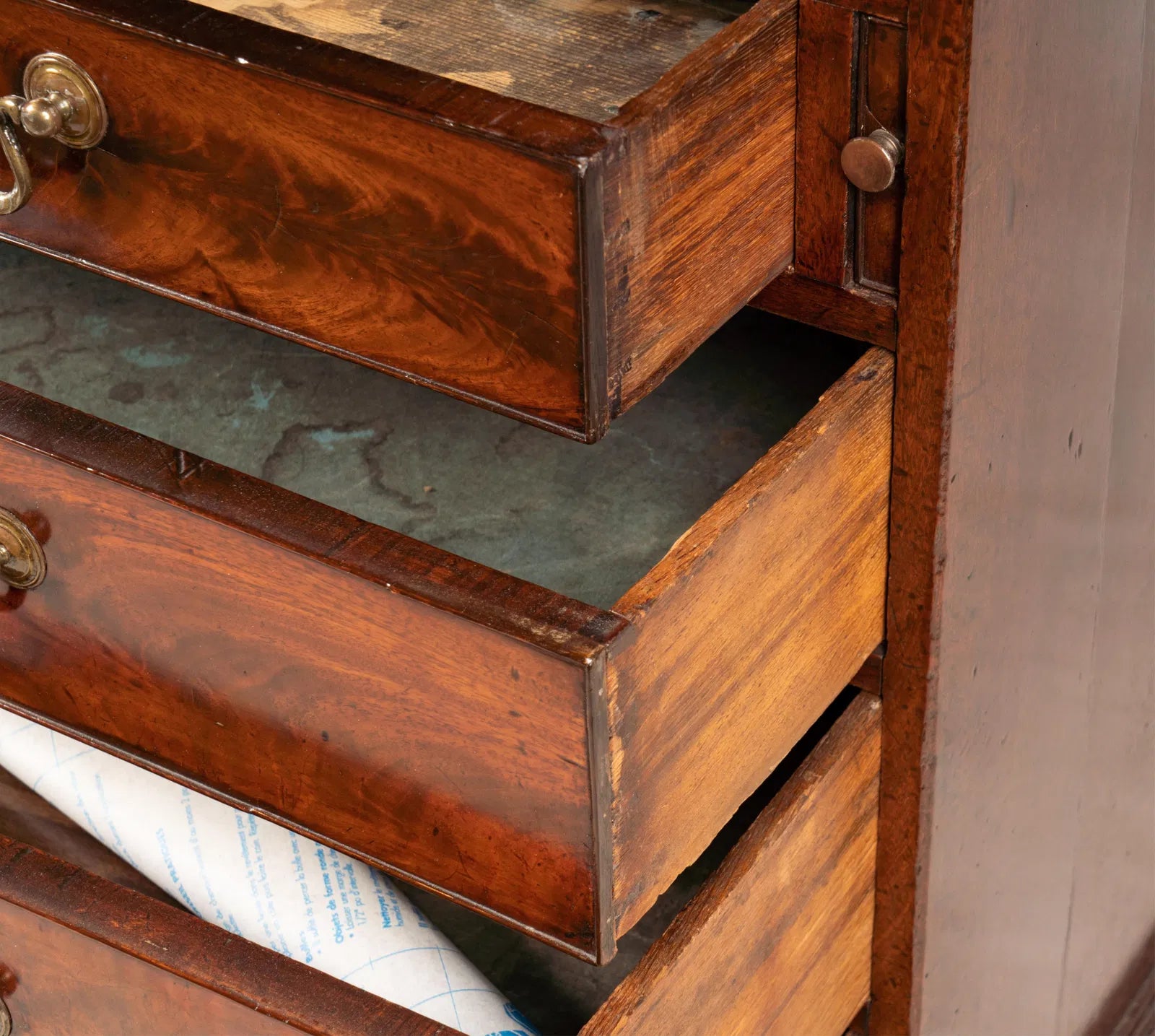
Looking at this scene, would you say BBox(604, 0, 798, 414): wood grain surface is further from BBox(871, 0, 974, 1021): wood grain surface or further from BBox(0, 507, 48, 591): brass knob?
BBox(0, 507, 48, 591): brass knob

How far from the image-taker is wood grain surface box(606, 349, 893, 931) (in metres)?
0.56

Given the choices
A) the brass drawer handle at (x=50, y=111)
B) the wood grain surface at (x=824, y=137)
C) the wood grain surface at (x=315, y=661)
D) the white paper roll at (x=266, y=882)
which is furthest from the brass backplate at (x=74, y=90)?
the white paper roll at (x=266, y=882)

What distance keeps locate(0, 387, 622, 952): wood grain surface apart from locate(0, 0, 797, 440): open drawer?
60 millimetres

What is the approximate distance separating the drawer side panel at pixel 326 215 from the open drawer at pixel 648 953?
22 cm

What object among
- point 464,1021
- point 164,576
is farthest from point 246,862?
point 164,576

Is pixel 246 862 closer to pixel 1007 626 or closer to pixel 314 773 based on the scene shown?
pixel 314 773

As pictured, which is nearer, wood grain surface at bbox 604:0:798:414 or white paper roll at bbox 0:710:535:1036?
wood grain surface at bbox 604:0:798:414

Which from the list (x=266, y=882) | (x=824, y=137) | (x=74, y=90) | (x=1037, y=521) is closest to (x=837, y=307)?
(x=824, y=137)

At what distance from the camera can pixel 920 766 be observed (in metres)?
0.73

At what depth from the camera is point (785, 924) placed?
73 centimetres

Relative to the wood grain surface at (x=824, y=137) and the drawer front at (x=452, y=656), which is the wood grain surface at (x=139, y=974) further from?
the wood grain surface at (x=824, y=137)

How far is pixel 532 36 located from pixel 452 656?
294mm

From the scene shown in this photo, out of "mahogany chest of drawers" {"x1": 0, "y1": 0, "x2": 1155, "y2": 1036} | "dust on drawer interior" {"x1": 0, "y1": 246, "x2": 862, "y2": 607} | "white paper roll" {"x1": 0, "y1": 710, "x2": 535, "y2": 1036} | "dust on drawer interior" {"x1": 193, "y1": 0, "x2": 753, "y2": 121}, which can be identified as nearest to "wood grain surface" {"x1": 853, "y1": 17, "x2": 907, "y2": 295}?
"mahogany chest of drawers" {"x1": 0, "y1": 0, "x2": 1155, "y2": 1036}

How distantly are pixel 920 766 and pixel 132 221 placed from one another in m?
0.38
